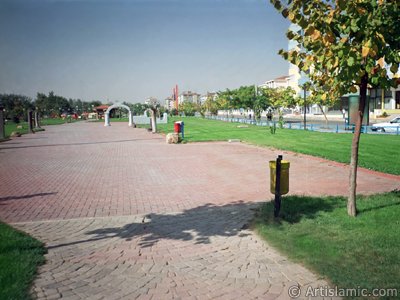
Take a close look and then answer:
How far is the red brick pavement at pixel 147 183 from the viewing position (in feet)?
24.5

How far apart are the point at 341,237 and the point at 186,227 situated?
2.69 metres

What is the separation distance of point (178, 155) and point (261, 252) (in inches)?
441

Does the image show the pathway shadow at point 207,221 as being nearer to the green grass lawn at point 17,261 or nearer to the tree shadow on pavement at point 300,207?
the tree shadow on pavement at point 300,207

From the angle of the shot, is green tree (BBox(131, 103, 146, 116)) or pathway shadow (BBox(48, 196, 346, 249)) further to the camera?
green tree (BBox(131, 103, 146, 116))

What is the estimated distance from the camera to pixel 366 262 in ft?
13.9

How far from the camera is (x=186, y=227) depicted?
5.98m

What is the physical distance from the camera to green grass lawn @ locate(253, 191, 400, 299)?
157 inches

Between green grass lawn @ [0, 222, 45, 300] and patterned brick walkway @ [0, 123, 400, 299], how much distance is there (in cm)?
16

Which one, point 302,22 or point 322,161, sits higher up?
point 302,22

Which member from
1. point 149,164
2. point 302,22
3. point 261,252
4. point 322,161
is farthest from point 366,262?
point 149,164

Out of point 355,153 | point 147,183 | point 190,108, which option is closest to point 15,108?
point 190,108

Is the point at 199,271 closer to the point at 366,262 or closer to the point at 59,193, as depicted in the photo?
the point at 366,262

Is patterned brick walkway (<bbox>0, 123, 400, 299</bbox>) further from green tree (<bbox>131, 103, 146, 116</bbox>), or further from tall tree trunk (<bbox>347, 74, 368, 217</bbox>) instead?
green tree (<bbox>131, 103, 146, 116</bbox>)

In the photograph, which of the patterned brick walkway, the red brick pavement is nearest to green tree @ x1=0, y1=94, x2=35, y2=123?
the red brick pavement
